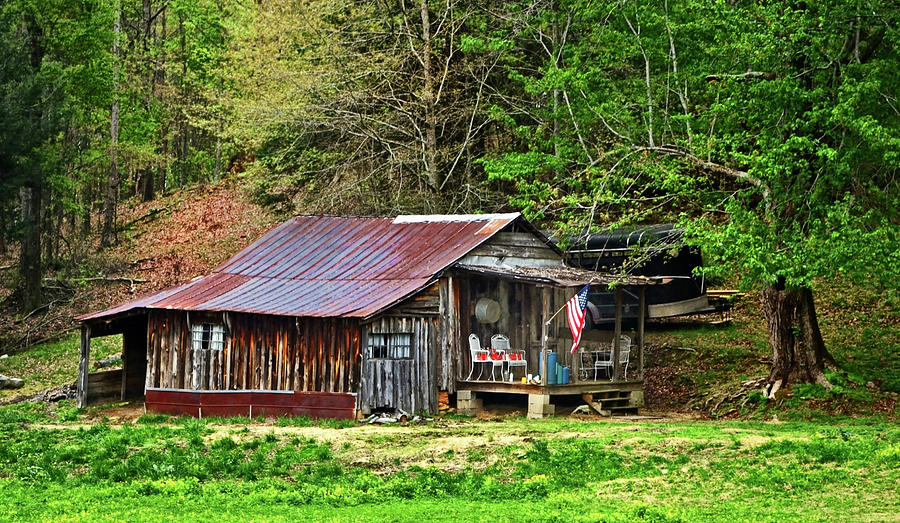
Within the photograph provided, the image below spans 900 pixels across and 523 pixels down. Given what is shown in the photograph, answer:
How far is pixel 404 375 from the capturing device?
86.3 ft

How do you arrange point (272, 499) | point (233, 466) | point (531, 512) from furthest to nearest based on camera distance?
1. point (233, 466)
2. point (272, 499)
3. point (531, 512)

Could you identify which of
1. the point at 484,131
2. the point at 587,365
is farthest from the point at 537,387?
the point at 484,131

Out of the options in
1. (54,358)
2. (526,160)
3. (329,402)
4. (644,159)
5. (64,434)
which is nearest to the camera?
(64,434)

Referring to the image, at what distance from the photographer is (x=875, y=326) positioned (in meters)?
32.7

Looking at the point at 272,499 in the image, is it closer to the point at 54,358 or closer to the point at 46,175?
the point at 54,358

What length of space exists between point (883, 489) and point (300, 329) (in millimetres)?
14795

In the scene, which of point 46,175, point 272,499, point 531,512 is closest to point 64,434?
point 272,499

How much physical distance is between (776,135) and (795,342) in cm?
502

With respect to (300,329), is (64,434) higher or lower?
lower

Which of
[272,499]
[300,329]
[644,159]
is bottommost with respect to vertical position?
[272,499]

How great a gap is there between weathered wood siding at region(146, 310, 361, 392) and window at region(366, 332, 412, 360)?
1.64 feet

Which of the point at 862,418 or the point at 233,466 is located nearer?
the point at 233,466

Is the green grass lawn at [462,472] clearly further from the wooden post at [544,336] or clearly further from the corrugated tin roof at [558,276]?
the corrugated tin roof at [558,276]

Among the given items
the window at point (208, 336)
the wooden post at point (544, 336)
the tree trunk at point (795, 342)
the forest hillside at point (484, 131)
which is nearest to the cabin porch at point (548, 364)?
the wooden post at point (544, 336)
